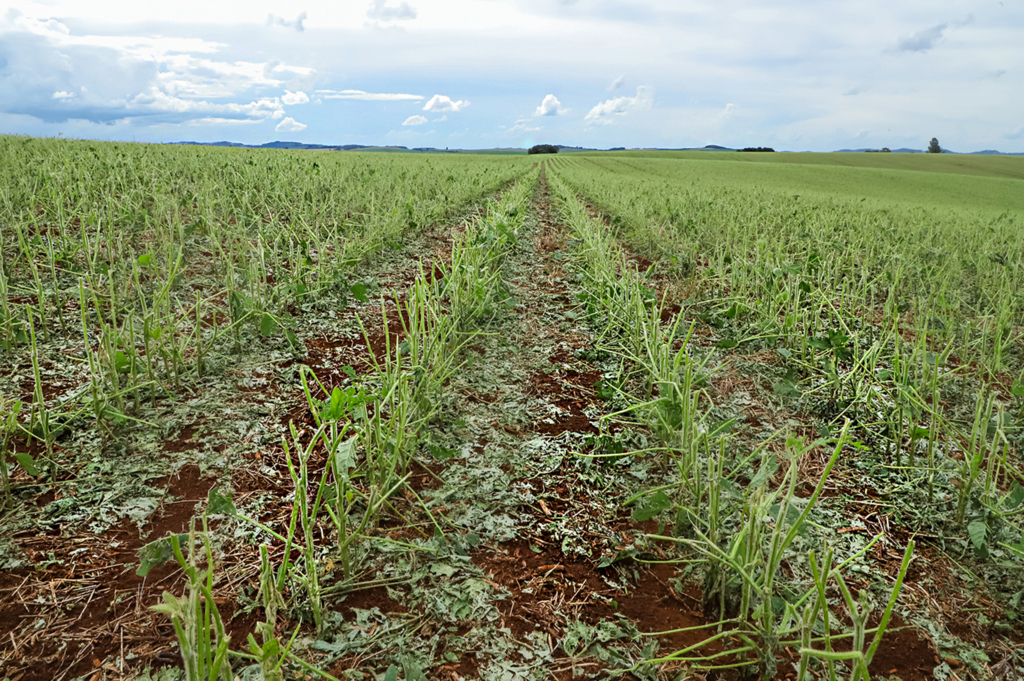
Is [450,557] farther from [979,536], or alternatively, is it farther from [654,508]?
[979,536]

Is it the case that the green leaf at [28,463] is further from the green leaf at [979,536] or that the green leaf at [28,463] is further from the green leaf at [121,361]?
the green leaf at [979,536]

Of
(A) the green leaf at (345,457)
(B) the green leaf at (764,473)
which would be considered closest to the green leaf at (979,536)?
(B) the green leaf at (764,473)

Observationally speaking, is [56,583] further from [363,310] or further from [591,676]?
[363,310]

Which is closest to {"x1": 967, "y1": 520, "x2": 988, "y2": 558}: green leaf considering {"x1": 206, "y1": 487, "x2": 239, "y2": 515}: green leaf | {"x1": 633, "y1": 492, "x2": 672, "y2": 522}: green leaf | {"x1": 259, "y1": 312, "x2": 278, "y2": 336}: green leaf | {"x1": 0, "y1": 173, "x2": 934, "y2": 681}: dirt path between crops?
{"x1": 0, "y1": 173, "x2": 934, "y2": 681}: dirt path between crops

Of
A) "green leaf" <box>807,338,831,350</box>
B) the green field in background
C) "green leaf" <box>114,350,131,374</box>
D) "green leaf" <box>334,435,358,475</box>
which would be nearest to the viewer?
"green leaf" <box>334,435,358,475</box>

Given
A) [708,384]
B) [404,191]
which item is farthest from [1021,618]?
[404,191]

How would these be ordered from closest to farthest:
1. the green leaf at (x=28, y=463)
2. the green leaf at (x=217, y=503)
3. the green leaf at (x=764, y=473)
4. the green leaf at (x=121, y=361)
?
1. the green leaf at (x=217, y=503)
2. the green leaf at (x=764, y=473)
3. the green leaf at (x=28, y=463)
4. the green leaf at (x=121, y=361)

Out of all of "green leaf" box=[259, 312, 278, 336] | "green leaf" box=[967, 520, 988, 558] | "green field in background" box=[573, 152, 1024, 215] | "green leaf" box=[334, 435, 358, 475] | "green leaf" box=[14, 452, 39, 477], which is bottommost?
"green leaf" box=[967, 520, 988, 558]

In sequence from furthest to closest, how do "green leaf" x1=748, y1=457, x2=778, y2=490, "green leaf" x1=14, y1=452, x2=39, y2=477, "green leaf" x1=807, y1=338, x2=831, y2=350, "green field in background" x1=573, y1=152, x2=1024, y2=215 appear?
"green field in background" x1=573, y1=152, x2=1024, y2=215 < "green leaf" x1=807, y1=338, x2=831, y2=350 < "green leaf" x1=14, y1=452, x2=39, y2=477 < "green leaf" x1=748, y1=457, x2=778, y2=490

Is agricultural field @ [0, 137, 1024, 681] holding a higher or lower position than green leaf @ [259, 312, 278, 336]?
lower

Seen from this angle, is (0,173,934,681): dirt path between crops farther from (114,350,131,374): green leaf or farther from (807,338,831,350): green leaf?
(807,338,831,350): green leaf

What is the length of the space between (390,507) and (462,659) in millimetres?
666

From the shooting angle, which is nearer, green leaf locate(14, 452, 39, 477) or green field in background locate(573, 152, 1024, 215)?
green leaf locate(14, 452, 39, 477)

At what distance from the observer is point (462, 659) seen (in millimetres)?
1407
